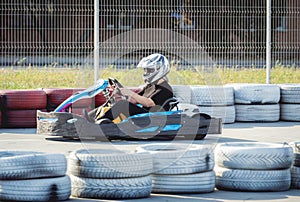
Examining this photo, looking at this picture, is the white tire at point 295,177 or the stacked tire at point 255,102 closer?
the white tire at point 295,177

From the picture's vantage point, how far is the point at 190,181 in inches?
223

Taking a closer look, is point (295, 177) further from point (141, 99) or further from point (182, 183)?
point (141, 99)

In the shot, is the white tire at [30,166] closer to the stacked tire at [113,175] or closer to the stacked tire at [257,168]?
the stacked tire at [113,175]

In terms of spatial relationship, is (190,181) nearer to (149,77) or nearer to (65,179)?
(65,179)

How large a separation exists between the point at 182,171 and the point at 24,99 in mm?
4574

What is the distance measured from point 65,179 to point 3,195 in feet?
1.52

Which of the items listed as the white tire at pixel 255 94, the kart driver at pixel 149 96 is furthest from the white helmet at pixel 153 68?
the white tire at pixel 255 94

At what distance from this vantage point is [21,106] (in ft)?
32.1

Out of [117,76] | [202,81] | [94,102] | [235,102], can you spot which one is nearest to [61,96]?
[94,102]

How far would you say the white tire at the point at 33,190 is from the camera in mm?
5172

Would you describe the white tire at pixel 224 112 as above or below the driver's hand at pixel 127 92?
below

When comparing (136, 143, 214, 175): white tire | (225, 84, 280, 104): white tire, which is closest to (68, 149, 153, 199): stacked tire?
(136, 143, 214, 175): white tire

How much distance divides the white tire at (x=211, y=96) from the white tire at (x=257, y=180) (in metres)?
4.55

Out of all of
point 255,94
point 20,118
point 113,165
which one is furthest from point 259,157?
point 255,94
